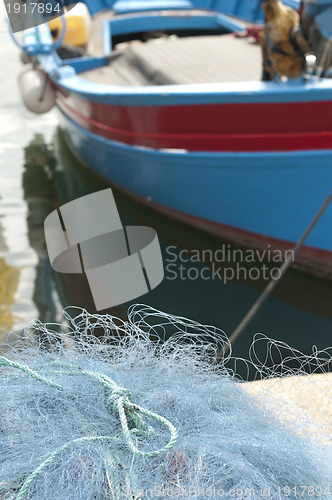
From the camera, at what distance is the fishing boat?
12.9 ft

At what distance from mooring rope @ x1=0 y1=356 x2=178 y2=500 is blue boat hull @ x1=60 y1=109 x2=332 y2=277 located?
2.97 m

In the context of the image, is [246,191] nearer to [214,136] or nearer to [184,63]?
[214,136]

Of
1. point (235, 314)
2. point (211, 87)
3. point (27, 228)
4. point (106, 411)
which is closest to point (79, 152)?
point (27, 228)

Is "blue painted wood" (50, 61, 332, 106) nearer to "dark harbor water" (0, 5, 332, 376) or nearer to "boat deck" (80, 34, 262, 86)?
"boat deck" (80, 34, 262, 86)

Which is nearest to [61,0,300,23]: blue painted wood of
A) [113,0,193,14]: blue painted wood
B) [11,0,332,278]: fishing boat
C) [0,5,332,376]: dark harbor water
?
[113,0,193,14]: blue painted wood

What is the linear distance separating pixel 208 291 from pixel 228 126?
1.38m

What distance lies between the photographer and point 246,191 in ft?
14.5

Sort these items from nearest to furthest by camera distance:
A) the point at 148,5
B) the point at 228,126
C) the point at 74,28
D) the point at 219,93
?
1. the point at 219,93
2. the point at 228,126
3. the point at 74,28
4. the point at 148,5

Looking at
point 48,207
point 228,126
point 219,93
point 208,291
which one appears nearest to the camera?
point 219,93

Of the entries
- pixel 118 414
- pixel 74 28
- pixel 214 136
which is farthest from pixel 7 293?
pixel 74 28

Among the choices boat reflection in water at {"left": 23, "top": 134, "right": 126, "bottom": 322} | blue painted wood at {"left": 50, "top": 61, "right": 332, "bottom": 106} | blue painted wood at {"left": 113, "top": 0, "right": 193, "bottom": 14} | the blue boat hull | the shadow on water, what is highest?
blue painted wood at {"left": 50, "top": 61, "right": 332, "bottom": 106}

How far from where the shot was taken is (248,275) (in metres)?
4.68

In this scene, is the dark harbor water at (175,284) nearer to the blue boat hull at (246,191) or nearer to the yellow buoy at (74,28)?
the blue boat hull at (246,191)

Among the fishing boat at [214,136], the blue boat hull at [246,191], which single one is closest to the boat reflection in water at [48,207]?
the fishing boat at [214,136]
